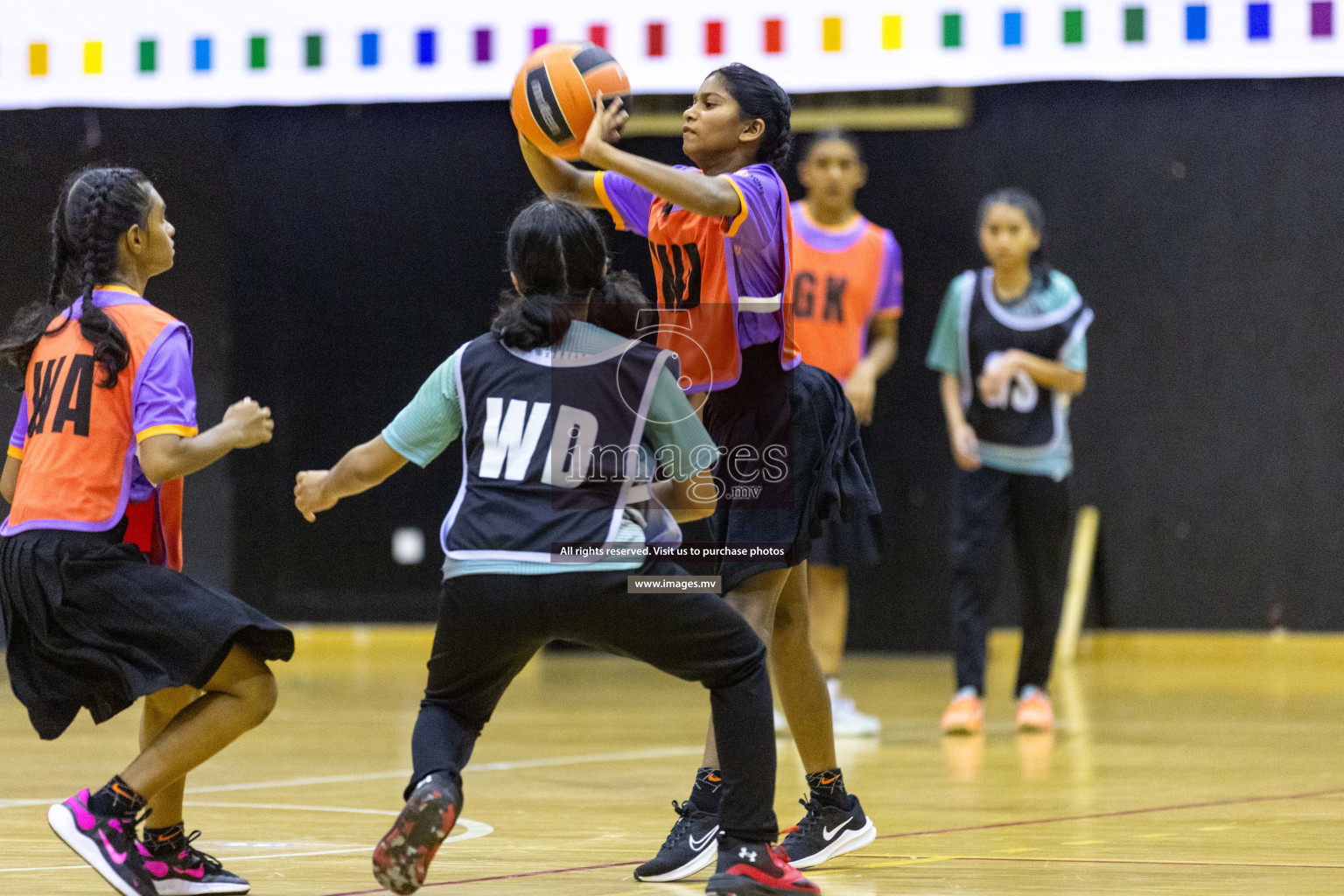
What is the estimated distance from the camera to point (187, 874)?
2.91 meters

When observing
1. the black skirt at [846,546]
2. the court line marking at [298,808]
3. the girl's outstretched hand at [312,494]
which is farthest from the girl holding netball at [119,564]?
the black skirt at [846,546]

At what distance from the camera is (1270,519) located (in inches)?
326

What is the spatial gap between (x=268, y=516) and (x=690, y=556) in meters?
5.79

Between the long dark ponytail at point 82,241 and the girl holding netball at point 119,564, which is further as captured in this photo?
the long dark ponytail at point 82,241

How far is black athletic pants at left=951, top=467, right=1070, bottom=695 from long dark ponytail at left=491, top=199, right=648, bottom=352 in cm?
333

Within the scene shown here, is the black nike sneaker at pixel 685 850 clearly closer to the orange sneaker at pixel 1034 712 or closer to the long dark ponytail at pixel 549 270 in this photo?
the long dark ponytail at pixel 549 270

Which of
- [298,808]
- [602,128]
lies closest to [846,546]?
[298,808]

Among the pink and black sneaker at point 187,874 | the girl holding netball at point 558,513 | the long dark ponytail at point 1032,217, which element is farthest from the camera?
the long dark ponytail at point 1032,217

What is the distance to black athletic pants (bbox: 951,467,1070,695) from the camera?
5.87 metres

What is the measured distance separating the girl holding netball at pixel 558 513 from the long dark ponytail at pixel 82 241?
57cm

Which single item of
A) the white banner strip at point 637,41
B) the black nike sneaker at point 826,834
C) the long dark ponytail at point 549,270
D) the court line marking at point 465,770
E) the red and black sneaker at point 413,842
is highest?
the white banner strip at point 637,41

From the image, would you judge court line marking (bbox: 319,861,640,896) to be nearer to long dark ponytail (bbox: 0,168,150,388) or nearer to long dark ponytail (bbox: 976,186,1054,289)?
long dark ponytail (bbox: 0,168,150,388)

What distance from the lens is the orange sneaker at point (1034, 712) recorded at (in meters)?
5.64

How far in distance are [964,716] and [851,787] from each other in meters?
1.36
